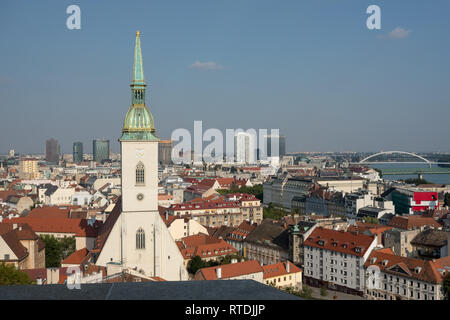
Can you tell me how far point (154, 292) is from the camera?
12.8ft

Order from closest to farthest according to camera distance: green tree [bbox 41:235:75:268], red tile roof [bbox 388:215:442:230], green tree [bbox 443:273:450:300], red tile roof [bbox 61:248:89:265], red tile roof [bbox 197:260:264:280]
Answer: green tree [bbox 443:273:450:300]
red tile roof [bbox 197:260:264:280]
red tile roof [bbox 61:248:89:265]
green tree [bbox 41:235:75:268]
red tile roof [bbox 388:215:442:230]

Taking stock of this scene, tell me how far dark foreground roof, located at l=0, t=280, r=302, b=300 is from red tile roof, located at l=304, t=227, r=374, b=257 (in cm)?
2504

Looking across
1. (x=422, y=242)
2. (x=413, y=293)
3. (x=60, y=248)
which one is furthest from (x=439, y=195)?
(x=60, y=248)

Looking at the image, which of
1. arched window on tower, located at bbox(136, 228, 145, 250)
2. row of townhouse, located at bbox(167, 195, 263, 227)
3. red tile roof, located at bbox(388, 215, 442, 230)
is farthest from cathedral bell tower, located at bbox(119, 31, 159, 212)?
red tile roof, located at bbox(388, 215, 442, 230)

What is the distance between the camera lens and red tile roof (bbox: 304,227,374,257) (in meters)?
28.2

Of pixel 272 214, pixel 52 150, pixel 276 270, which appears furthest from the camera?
pixel 52 150

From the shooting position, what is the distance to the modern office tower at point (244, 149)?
130700 mm

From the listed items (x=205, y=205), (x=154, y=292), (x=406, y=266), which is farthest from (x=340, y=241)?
(x=154, y=292)

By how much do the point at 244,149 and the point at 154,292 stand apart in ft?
451

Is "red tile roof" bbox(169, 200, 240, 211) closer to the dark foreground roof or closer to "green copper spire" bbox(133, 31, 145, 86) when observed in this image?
"green copper spire" bbox(133, 31, 145, 86)

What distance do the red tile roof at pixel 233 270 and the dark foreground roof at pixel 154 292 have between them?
2048 centimetres

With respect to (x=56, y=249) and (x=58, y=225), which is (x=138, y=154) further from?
(x=58, y=225)

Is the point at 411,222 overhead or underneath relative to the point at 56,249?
overhead
